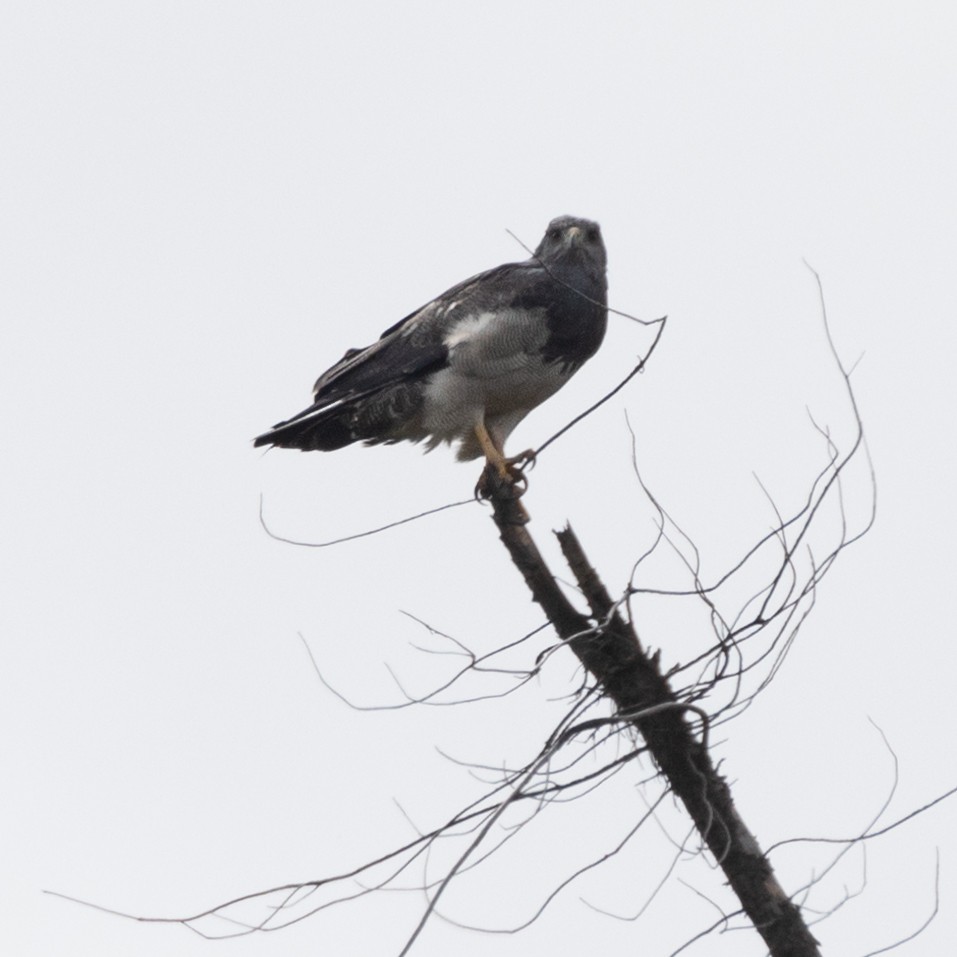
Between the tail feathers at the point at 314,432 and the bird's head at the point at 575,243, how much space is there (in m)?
1.20

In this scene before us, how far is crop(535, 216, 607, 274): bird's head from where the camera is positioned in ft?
24.0

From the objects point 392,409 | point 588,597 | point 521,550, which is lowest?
point 588,597

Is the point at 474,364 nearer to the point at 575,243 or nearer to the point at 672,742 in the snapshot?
the point at 575,243

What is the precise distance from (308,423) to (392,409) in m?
0.39

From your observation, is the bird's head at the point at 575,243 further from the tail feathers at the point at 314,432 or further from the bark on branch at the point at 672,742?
the bark on branch at the point at 672,742

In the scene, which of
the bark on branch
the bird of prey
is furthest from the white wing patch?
the bark on branch

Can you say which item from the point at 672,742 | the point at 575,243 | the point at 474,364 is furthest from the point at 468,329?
the point at 672,742

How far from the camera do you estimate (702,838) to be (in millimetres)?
4801

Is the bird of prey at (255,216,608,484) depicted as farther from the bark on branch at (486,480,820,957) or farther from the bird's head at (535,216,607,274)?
the bark on branch at (486,480,820,957)

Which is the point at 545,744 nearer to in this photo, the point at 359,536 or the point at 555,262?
the point at 359,536

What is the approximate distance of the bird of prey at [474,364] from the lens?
22.5ft

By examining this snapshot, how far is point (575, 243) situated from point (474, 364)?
887 millimetres

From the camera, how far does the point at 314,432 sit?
7195 mm

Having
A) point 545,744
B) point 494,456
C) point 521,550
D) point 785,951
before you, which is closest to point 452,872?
point 545,744
